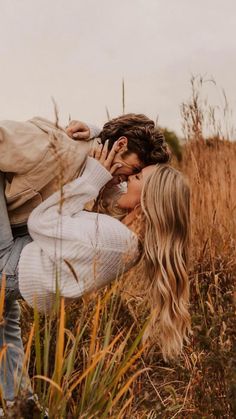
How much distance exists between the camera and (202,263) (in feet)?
13.5

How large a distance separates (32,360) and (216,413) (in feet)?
3.65

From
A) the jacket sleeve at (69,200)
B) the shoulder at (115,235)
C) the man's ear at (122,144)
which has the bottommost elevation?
the shoulder at (115,235)

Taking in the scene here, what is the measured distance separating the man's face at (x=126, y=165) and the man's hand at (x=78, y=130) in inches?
6.4

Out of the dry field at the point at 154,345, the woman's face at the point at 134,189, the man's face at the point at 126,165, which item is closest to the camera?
the dry field at the point at 154,345

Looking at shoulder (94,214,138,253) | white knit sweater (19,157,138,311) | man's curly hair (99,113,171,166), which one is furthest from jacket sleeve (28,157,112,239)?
man's curly hair (99,113,171,166)

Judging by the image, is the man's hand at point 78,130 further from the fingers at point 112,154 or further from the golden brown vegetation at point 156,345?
the golden brown vegetation at point 156,345

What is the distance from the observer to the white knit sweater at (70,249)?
2.30 meters

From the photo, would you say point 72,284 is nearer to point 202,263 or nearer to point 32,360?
point 32,360

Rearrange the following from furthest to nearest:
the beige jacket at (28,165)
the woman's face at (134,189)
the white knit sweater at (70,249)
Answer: the woman's face at (134,189), the beige jacket at (28,165), the white knit sweater at (70,249)

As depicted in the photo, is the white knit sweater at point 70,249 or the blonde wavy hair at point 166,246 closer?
the white knit sweater at point 70,249

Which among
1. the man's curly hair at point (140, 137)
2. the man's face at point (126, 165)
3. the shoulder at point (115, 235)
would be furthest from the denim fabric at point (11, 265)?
the man's curly hair at point (140, 137)

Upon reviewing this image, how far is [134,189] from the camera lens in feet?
8.81

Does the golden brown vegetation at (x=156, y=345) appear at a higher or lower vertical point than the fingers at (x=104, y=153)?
lower

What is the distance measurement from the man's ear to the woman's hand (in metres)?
0.02
